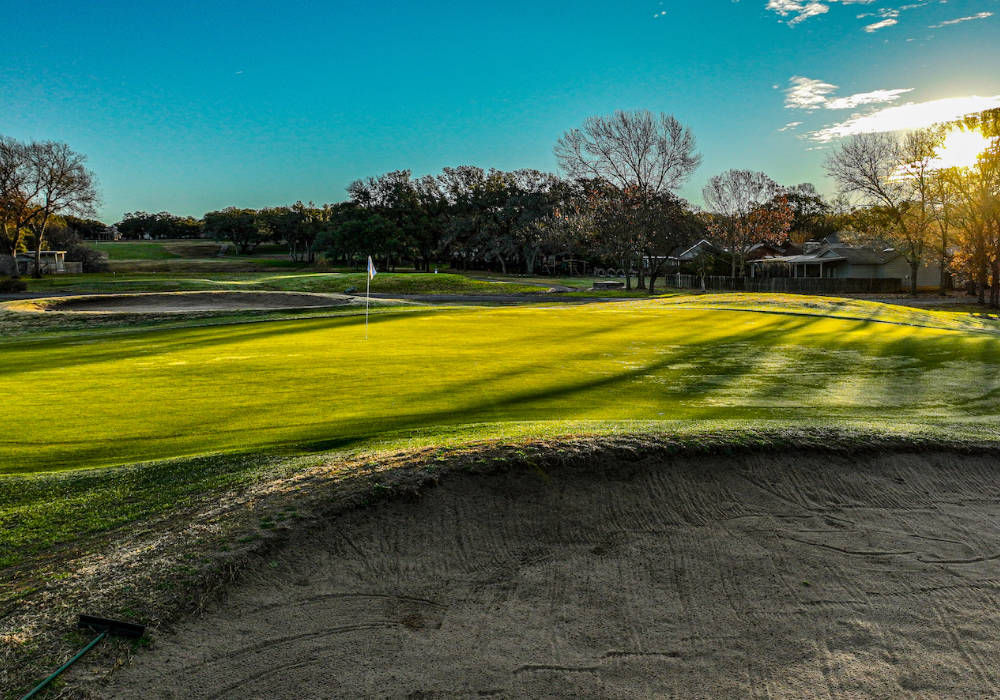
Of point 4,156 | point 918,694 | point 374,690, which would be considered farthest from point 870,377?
point 4,156

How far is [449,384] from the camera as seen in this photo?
10320 millimetres

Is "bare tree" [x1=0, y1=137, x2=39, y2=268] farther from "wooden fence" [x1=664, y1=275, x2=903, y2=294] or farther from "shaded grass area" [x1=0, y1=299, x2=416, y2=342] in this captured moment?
"wooden fence" [x1=664, y1=275, x2=903, y2=294]

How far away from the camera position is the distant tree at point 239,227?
376 feet

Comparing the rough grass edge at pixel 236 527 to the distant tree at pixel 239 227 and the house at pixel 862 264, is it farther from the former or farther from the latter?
the distant tree at pixel 239 227

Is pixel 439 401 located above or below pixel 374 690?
above

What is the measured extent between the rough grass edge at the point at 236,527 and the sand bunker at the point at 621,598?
0.45 ft

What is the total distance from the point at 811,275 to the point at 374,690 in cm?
9196

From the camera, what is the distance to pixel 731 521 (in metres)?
5.39

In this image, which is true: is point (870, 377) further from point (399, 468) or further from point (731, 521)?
point (399, 468)

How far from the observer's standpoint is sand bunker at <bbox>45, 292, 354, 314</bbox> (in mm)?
34125

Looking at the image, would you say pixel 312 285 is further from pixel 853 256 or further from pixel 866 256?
pixel 866 256

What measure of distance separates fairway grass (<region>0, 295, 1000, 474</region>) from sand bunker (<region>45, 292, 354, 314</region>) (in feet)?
51.9

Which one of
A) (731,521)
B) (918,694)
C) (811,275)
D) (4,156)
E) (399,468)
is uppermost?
(4,156)

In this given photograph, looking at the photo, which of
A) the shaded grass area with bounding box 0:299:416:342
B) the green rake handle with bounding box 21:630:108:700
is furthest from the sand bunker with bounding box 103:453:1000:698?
the shaded grass area with bounding box 0:299:416:342
